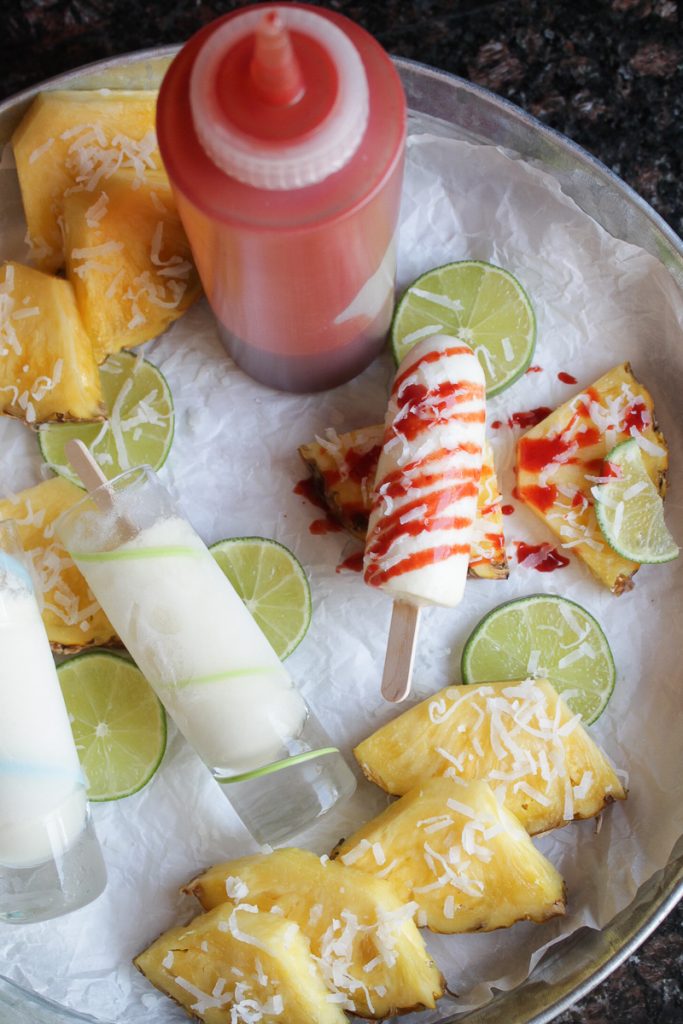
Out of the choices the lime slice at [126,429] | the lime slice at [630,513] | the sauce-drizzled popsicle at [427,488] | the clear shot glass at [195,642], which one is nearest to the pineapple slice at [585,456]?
the lime slice at [630,513]

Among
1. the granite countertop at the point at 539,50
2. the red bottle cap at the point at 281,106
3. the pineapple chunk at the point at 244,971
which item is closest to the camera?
the red bottle cap at the point at 281,106

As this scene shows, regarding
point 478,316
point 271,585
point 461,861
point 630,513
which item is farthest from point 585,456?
point 461,861

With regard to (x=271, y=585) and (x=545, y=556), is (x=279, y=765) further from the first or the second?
(x=545, y=556)

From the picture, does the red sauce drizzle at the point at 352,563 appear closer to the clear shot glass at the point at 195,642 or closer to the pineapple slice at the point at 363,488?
the pineapple slice at the point at 363,488

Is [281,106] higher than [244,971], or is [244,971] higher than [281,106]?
[281,106]

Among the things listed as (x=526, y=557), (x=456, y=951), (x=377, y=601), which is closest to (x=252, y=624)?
(x=377, y=601)

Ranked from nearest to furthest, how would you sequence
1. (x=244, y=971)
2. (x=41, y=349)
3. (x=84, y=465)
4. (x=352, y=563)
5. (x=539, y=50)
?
(x=244, y=971), (x=84, y=465), (x=41, y=349), (x=352, y=563), (x=539, y=50)
